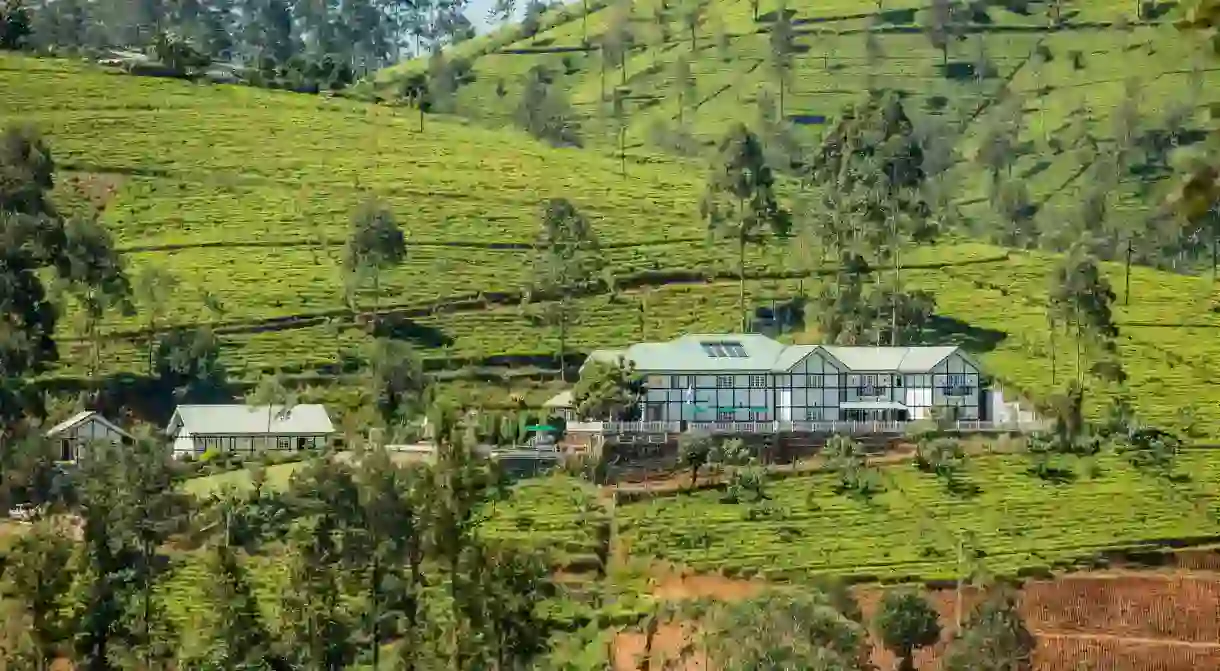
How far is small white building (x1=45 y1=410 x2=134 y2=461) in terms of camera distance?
8169 centimetres

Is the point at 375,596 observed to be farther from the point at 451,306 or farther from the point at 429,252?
the point at 429,252

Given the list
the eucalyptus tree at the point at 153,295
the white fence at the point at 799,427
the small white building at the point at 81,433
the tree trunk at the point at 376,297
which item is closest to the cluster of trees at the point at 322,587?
the small white building at the point at 81,433

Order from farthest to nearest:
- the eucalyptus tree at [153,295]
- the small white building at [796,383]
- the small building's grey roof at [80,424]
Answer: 1. the eucalyptus tree at [153,295]
2. the small white building at [796,383]
3. the small building's grey roof at [80,424]

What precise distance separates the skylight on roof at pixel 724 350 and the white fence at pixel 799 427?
14.1 ft

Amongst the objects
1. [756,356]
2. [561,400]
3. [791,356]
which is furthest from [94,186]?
[791,356]

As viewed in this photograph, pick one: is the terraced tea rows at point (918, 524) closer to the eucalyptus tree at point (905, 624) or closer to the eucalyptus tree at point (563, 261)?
the eucalyptus tree at point (905, 624)

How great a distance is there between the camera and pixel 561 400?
286 feet

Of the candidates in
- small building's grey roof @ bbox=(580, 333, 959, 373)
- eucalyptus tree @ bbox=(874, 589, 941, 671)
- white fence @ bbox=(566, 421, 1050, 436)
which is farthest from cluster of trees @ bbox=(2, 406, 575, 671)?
small building's grey roof @ bbox=(580, 333, 959, 373)

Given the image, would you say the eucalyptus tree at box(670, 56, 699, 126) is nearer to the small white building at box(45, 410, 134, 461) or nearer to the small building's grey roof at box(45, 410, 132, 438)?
the small building's grey roof at box(45, 410, 132, 438)

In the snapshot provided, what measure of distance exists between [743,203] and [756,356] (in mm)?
28914

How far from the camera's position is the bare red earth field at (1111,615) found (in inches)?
2562

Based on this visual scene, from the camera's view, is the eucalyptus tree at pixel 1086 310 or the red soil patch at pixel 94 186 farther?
the red soil patch at pixel 94 186

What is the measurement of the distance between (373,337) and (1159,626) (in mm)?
43590

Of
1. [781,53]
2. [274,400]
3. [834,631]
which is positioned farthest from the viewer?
[781,53]
